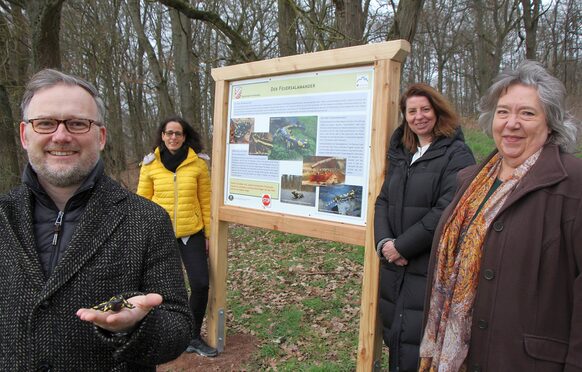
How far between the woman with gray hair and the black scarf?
2583 mm

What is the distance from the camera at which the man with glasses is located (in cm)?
151

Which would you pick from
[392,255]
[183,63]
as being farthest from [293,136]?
[183,63]

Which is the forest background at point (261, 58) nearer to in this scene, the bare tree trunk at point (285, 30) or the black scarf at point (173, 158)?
the bare tree trunk at point (285, 30)

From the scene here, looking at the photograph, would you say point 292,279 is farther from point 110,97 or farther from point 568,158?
point 110,97

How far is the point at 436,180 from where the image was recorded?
8.48 ft

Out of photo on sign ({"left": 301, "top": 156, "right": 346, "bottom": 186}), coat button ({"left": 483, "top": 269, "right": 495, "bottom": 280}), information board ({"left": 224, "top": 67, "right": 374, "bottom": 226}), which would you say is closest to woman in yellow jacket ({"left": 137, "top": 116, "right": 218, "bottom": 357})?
information board ({"left": 224, "top": 67, "right": 374, "bottom": 226})

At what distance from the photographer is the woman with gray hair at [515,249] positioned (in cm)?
167

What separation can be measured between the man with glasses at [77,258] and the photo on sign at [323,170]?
1610mm

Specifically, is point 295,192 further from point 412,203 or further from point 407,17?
point 407,17

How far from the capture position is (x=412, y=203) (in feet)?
8.72

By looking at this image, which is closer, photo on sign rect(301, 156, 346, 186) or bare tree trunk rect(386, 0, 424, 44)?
photo on sign rect(301, 156, 346, 186)

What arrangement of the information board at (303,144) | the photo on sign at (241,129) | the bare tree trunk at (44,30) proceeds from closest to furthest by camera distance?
the information board at (303,144) → the photo on sign at (241,129) → the bare tree trunk at (44,30)

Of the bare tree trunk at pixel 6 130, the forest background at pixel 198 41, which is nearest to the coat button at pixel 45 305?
the forest background at pixel 198 41

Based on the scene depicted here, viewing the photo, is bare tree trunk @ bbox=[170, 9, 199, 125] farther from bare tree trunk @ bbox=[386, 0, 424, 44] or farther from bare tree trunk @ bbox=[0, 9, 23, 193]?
bare tree trunk @ bbox=[386, 0, 424, 44]
